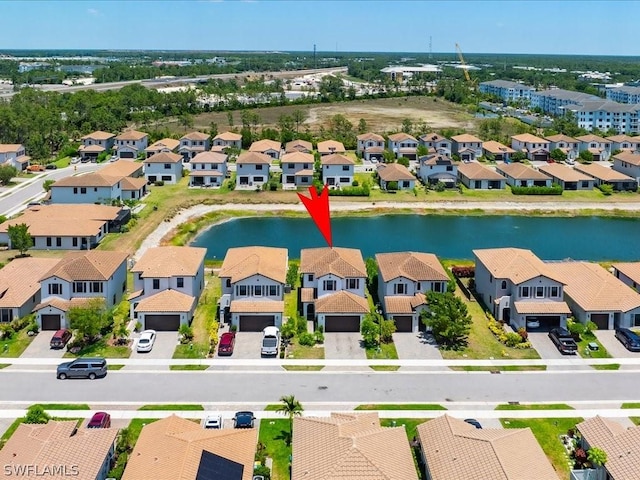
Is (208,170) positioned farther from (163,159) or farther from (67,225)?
(67,225)

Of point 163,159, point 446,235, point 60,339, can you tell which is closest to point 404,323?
point 60,339

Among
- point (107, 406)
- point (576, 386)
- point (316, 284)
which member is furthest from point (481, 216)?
point (107, 406)

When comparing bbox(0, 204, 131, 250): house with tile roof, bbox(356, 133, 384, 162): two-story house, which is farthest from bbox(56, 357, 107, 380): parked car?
bbox(356, 133, 384, 162): two-story house

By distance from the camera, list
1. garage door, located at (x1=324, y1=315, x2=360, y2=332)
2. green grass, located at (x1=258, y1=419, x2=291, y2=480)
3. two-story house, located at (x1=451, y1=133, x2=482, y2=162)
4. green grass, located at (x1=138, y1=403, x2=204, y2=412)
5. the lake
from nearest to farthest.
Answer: green grass, located at (x1=258, y1=419, x2=291, y2=480) → green grass, located at (x1=138, y1=403, x2=204, y2=412) → garage door, located at (x1=324, y1=315, x2=360, y2=332) → the lake → two-story house, located at (x1=451, y1=133, x2=482, y2=162)

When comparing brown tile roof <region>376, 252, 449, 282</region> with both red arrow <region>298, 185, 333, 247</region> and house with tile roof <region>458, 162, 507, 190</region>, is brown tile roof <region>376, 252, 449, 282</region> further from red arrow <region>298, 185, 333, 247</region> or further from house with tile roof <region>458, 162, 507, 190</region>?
house with tile roof <region>458, 162, 507, 190</region>

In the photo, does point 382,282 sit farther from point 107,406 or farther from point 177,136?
point 177,136

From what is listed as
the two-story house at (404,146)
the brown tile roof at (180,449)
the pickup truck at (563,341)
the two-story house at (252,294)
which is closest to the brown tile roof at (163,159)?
the two-story house at (404,146)

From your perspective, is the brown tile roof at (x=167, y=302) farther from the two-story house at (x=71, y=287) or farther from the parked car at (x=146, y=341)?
the two-story house at (x=71, y=287)
